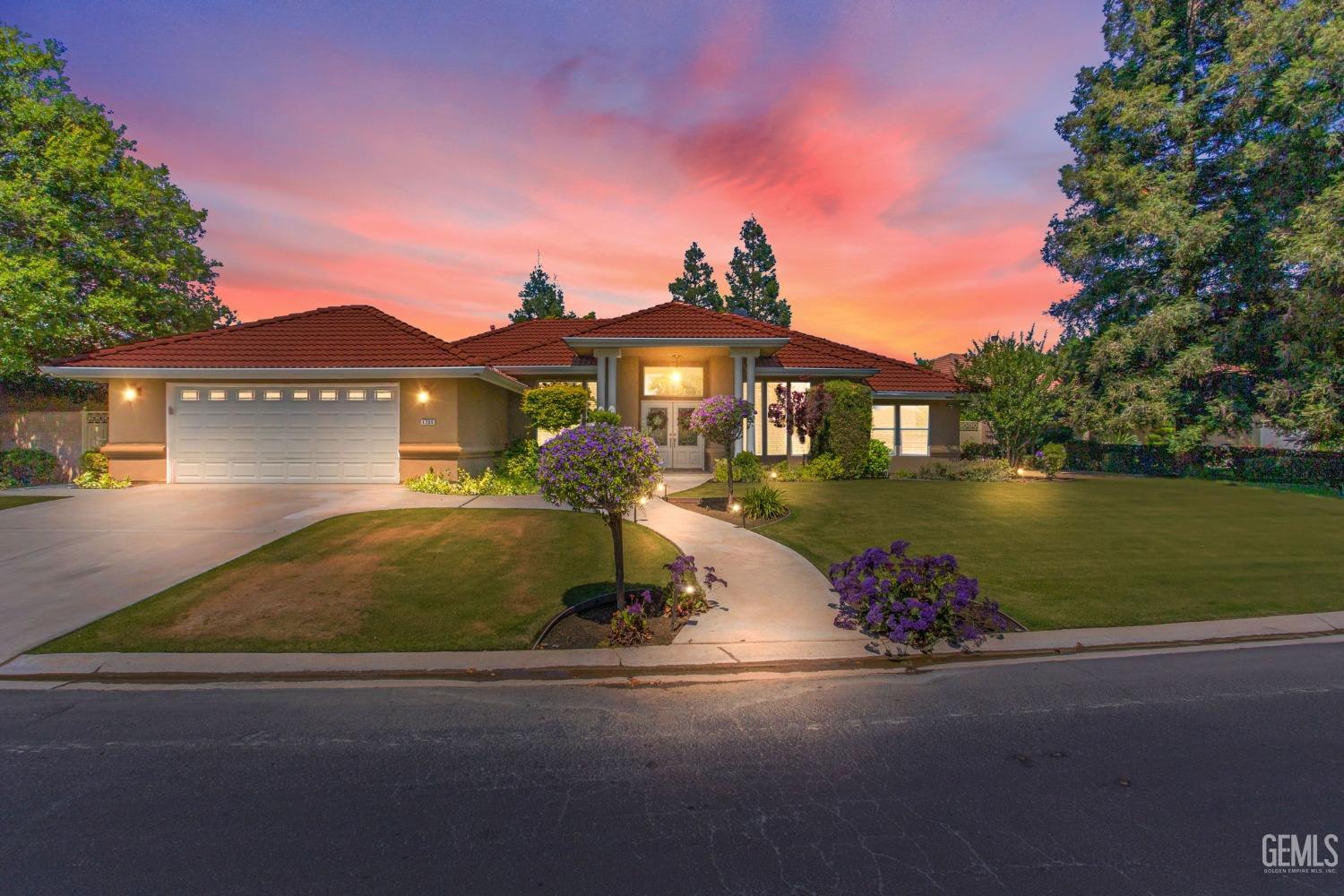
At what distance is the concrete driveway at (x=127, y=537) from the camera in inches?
285

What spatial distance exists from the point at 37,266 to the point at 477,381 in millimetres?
13777

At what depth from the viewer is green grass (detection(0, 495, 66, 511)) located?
44.0ft

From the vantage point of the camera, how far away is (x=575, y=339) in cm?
1856

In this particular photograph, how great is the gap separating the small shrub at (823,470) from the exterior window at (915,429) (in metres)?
5.45

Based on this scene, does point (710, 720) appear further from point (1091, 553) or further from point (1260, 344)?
point (1260, 344)

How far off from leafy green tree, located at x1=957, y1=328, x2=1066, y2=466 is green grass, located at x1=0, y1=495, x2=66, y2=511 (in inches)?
1042

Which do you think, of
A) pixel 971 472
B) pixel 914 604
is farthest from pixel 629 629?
pixel 971 472

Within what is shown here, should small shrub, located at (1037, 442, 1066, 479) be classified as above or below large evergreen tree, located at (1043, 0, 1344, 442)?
below

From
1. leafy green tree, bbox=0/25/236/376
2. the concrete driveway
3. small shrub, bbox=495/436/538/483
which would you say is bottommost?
the concrete driveway

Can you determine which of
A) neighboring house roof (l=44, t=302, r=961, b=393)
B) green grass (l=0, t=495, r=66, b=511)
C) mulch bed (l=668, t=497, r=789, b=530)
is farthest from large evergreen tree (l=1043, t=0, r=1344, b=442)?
green grass (l=0, t=495, r=66, b=511)

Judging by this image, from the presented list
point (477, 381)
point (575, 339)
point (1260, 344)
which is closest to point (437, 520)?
point (477, 381)

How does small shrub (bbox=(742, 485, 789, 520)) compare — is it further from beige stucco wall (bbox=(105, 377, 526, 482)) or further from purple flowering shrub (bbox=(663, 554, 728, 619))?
beige stucco wall (bbox=(105, 377, 526, 482))

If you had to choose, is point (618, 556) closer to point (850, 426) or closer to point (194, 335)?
point (850, 426)

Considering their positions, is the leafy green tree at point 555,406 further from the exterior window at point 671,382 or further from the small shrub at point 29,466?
the small shrub at point 29,466
